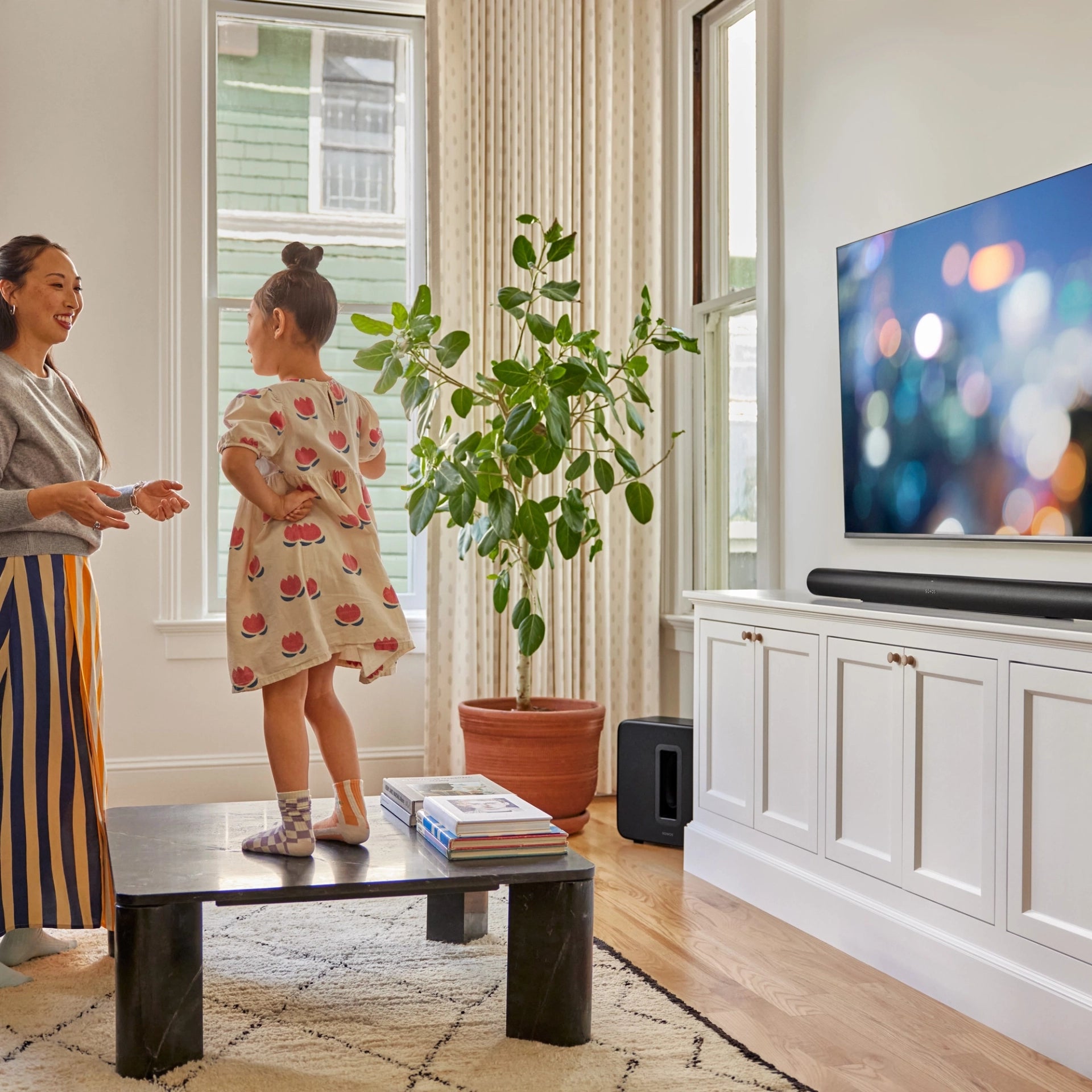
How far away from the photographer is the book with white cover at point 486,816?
6.84 ft

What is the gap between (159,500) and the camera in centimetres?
230

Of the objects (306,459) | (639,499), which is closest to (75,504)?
(306,459)

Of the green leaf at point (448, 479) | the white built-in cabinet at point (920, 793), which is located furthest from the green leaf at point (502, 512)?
the white built-in cabinet at point (920, 793)

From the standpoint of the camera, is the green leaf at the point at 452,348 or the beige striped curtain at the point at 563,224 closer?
the green leaf at the point at 452,348

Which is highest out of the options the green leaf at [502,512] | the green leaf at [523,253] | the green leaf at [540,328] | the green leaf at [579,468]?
the green leaf at [523,253]

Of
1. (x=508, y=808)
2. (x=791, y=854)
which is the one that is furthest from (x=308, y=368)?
(x=791, y=854)

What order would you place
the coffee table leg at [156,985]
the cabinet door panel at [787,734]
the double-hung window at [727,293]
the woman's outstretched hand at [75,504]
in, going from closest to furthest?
the coffee table leg at [156,985], the woman's outstretched hand at [75,504], the cabinet door panel at [787,734], the double-hung window at [727,293]

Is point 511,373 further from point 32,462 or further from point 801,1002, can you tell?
point 801,1002

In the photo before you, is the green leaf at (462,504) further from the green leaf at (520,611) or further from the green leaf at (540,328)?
the green leaf at (540,328)

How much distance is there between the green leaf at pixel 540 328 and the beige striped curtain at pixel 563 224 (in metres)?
0.64

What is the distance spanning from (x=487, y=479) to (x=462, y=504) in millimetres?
130

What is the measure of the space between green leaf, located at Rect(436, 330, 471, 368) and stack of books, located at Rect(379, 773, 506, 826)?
1.53 metres

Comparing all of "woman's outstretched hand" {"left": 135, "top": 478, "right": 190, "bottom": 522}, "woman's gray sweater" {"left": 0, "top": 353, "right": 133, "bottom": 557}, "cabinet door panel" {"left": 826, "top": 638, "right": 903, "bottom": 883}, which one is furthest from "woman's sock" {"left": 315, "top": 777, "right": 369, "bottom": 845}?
"cabinet door panel" {"left": 826, "top": 638, "right": 903, "bottom": 883}

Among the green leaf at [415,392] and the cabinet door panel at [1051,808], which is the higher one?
the green leaf at [415,392]
